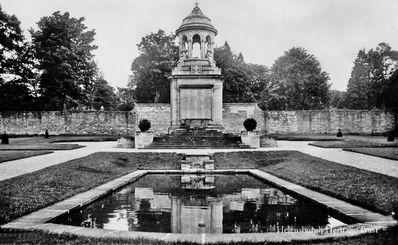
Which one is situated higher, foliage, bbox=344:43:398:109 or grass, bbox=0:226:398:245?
foliage, bbox=344:43:398:109

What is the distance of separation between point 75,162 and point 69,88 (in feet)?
101

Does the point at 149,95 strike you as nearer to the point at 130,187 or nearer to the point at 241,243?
the point at 130,187

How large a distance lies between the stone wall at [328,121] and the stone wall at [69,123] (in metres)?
16.6

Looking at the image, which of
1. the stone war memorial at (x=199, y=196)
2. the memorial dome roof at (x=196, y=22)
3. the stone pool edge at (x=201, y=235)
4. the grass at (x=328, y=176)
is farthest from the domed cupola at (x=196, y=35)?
the stone pool edge at (x=201, y=235)

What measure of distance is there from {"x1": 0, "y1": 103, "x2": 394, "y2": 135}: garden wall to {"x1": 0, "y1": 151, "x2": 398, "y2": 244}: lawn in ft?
70.5

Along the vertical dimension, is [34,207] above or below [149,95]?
below

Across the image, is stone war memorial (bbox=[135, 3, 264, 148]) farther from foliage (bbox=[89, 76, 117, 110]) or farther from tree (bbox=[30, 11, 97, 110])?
foliage (bbox=[89, 76, 117, 110])

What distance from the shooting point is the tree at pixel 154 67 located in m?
53.8

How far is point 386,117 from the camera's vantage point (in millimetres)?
45844

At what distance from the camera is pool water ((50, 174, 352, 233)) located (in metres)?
7.61

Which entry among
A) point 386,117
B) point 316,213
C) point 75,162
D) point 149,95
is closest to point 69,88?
point 149,95

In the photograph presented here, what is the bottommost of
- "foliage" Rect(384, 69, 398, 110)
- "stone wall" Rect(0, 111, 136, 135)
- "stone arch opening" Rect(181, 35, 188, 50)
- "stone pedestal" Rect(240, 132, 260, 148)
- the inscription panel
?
"stone pedestal" Rect(240, 132, 260, 148)

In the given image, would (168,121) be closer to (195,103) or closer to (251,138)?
(195,103)

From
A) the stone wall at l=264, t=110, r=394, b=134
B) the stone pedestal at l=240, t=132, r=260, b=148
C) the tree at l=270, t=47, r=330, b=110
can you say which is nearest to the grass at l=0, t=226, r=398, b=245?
the stone pedestal at l=240, t=132, r=260, b=148
